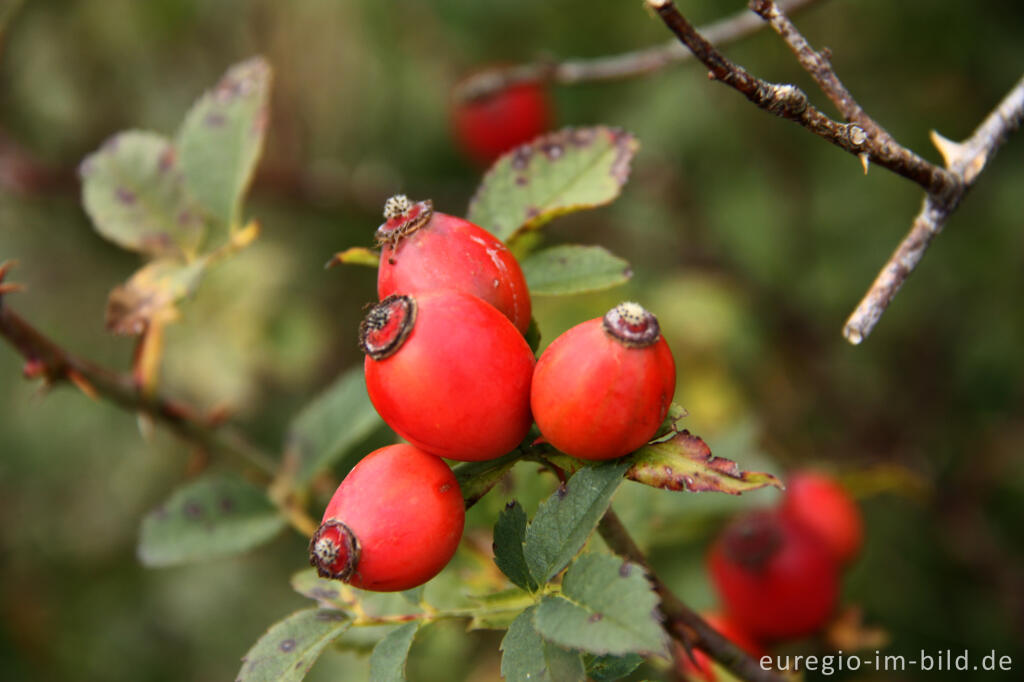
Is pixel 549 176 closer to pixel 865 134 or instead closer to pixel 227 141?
pixel 865 134

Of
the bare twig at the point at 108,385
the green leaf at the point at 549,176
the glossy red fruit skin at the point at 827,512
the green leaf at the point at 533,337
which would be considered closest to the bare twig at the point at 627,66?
the green leaf at the point at 549,176

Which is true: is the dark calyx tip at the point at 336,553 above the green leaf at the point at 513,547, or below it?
above

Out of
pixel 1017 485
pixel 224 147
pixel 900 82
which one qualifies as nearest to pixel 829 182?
pixel 900 82

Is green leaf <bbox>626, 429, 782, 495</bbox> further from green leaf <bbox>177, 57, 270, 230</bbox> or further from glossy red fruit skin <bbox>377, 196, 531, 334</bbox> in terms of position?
green leaf <bbox>177, 57, 270, 230</bbox>

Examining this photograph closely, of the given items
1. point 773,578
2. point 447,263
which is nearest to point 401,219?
point 447,263

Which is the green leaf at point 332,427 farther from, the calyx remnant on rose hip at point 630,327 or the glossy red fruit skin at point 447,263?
the calyx remnant on rose hip at point 630,327
